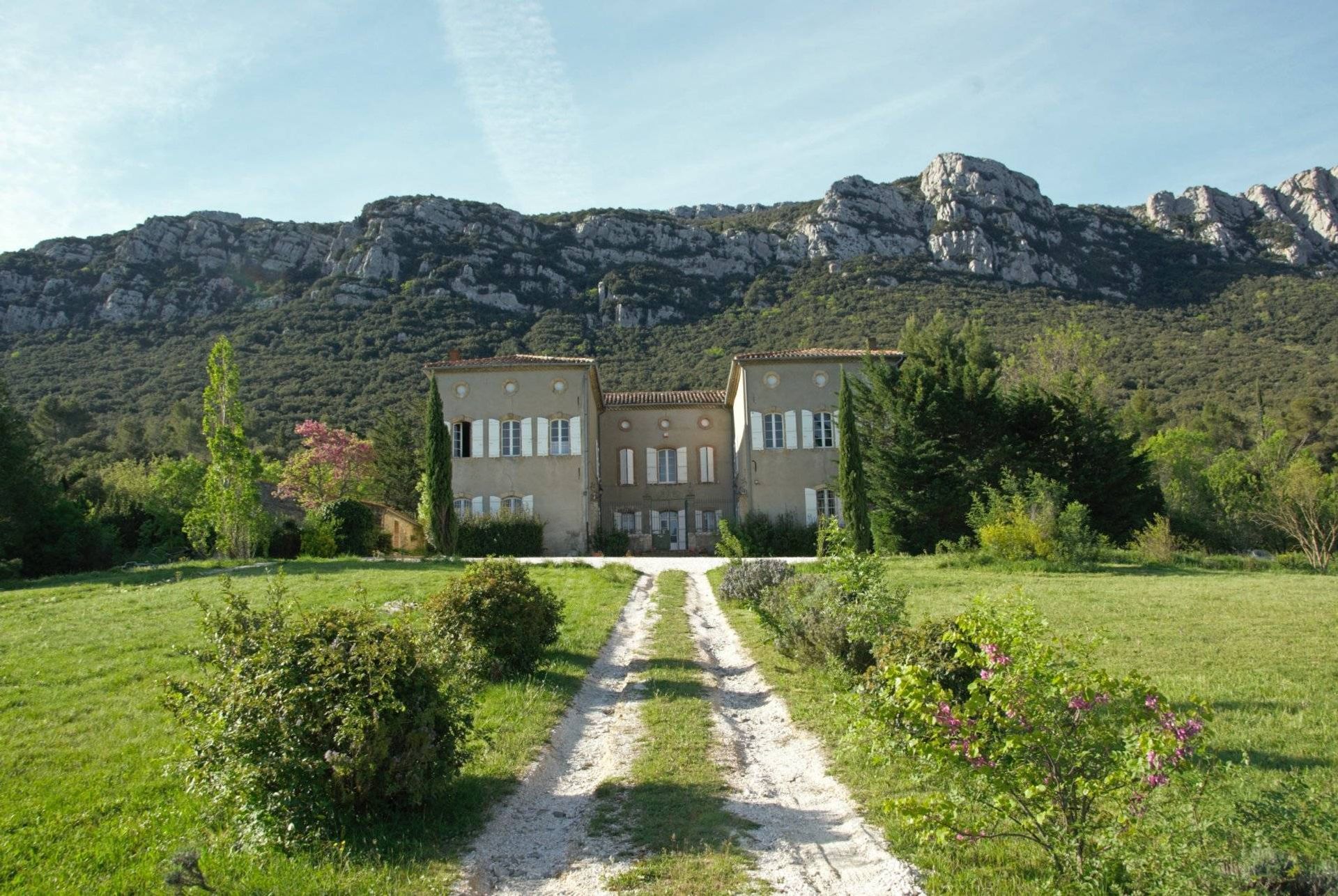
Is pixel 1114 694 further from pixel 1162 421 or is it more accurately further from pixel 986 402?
pixel 1162 421

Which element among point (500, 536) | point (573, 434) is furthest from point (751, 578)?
point (573, 434)

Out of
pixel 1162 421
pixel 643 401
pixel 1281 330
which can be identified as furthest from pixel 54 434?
pixel 1281 330

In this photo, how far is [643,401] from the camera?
3322cm

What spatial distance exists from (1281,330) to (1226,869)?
215ft

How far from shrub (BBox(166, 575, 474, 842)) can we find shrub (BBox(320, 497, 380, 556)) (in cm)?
2129

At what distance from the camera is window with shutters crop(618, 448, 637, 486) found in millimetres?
33125

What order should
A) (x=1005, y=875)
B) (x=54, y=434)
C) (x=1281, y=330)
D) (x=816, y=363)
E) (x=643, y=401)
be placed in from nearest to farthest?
(x=1005, y=875)
(x=816, y=363)
(x=643, y=401)
(x=54, y=434)
(x=1281, y=330)

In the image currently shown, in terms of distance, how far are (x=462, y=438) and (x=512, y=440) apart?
71.4 inches

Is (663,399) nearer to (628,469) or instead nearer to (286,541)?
(628,469)

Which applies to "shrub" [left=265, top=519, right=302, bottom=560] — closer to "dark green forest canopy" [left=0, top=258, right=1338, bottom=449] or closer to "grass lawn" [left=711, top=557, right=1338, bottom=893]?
"grass lawn" [left=711, top=557, right=1338, bottom=893]

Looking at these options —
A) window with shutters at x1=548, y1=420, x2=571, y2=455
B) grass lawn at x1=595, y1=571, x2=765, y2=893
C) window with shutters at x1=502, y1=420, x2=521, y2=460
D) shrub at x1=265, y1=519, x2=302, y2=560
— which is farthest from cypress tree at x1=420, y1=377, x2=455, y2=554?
grass lawn at x1=595, y1=571, x2=765, y2=893

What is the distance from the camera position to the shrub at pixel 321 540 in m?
25.1

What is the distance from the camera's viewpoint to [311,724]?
475 cm

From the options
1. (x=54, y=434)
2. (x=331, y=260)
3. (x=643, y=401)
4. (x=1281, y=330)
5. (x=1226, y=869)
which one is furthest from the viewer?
(x=331, y=260)
